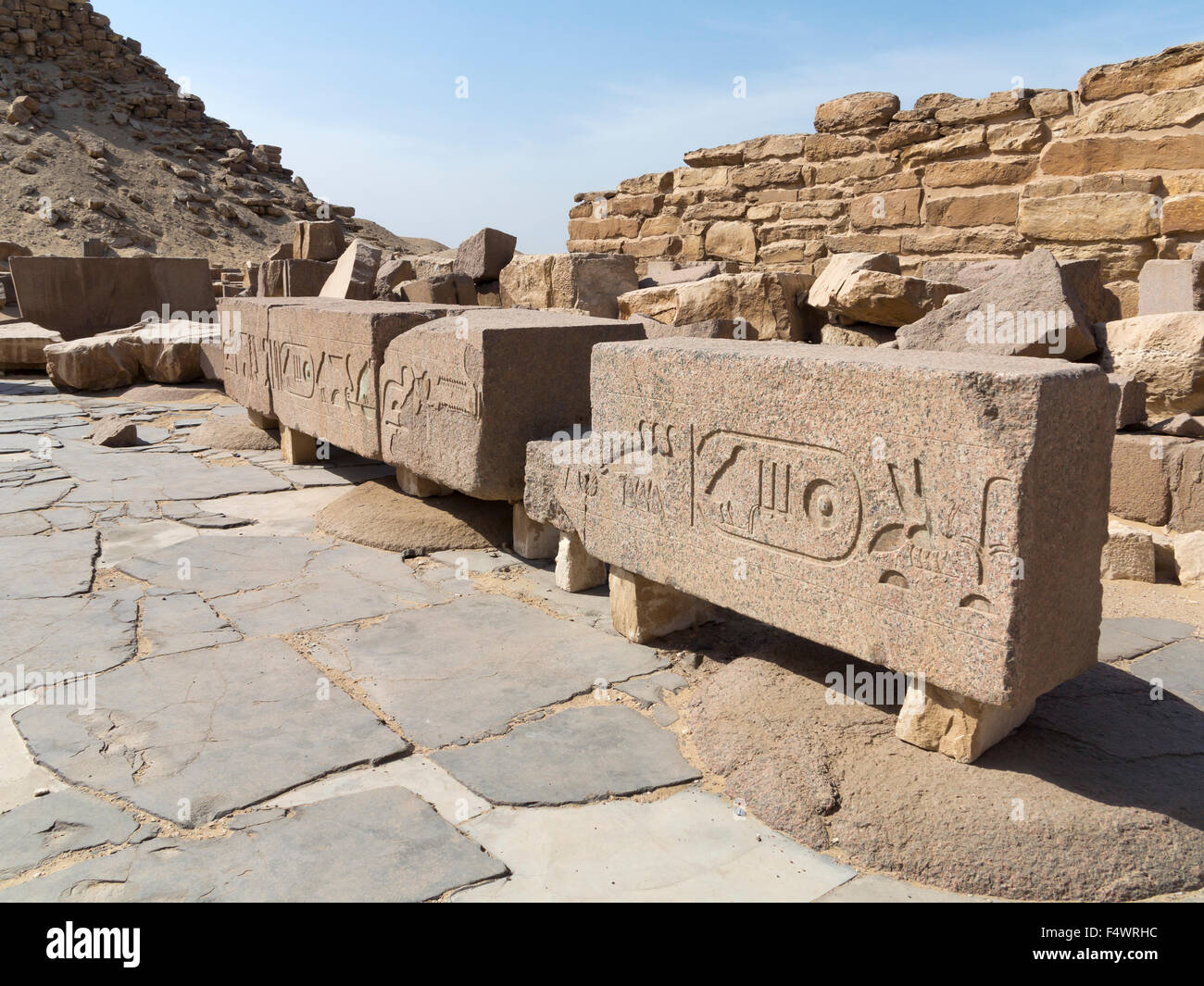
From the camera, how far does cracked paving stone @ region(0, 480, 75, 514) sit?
5094 mm

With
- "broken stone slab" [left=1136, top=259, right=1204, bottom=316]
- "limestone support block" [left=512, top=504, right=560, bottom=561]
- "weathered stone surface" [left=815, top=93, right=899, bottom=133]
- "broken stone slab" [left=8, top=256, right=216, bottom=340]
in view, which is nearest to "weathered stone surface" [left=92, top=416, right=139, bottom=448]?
"limestone support block" [left=512, top=504, right=560, bottom=561]

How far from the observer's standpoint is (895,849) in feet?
6.95

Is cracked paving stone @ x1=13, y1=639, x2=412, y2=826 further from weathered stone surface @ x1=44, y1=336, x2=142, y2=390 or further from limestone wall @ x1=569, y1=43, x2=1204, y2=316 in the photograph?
weathered stone surface @ x1=44, y1=336, x2=142, y2=390

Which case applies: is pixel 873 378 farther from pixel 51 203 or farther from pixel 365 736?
pixel 51 203

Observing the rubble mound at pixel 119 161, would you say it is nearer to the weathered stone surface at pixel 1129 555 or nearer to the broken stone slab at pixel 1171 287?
the broken stone slab at pixel 1171 287

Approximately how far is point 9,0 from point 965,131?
38.0m

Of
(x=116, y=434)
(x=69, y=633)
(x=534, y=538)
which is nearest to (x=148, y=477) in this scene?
(x=116, y=434)

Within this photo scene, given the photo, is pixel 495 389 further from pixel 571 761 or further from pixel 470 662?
pixel 571 761

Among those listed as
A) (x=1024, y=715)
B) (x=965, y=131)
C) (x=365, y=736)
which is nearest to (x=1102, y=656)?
(x=1024, y=715)

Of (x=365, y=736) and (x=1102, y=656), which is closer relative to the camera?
(x=365, y=736)

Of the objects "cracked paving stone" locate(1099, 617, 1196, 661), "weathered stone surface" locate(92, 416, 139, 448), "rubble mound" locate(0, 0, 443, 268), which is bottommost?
"cracked paving stone" locate(1099, 617, 1196, 661)

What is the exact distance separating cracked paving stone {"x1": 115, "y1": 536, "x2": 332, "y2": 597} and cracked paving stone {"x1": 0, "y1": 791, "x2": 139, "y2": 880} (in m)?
1.61

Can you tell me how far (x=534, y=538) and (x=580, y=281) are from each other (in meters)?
2.96

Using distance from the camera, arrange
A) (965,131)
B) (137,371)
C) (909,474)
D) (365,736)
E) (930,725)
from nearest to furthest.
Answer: (909,474), (930,725), (365,736), (965,131), (137,371)
